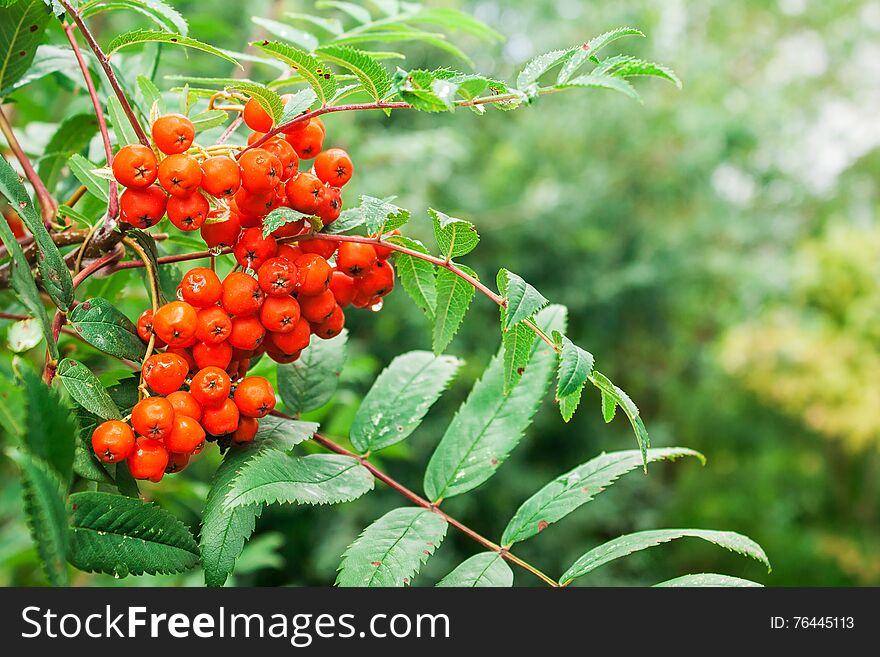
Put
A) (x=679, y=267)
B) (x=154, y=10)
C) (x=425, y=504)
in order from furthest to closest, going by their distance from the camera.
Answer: (x=679, y=267) → (x=425, y=504) → (x=154, y=10)

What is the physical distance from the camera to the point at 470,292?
60 cm

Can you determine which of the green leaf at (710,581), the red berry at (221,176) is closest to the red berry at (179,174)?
the red berry at (221,176)

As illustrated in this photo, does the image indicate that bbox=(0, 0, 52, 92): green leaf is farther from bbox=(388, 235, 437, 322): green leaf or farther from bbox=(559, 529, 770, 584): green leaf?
bbox=(559, 529, 770, 584): green leaf

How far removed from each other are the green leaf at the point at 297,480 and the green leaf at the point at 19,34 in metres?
0.40

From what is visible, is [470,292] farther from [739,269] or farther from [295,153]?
[739,269]

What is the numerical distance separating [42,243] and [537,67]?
35 cm

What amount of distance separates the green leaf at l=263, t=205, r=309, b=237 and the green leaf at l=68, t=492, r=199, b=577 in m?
0.20

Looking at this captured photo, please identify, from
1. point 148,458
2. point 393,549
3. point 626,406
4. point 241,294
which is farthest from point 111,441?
point 626,406

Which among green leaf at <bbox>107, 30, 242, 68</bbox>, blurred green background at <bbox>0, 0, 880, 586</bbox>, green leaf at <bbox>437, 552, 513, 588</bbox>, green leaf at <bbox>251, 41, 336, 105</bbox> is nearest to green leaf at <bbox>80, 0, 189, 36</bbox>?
green leaf at <bbox>107, 30, 242, 68</bbox>

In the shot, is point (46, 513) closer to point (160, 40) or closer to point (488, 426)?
point (160, 40)

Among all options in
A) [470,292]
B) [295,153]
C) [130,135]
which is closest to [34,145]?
[130,135]

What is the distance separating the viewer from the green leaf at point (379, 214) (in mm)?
519

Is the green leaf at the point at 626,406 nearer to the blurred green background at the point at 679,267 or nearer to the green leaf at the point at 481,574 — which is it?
the green leaf at the point at 481,574

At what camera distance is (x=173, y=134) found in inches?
20.1
